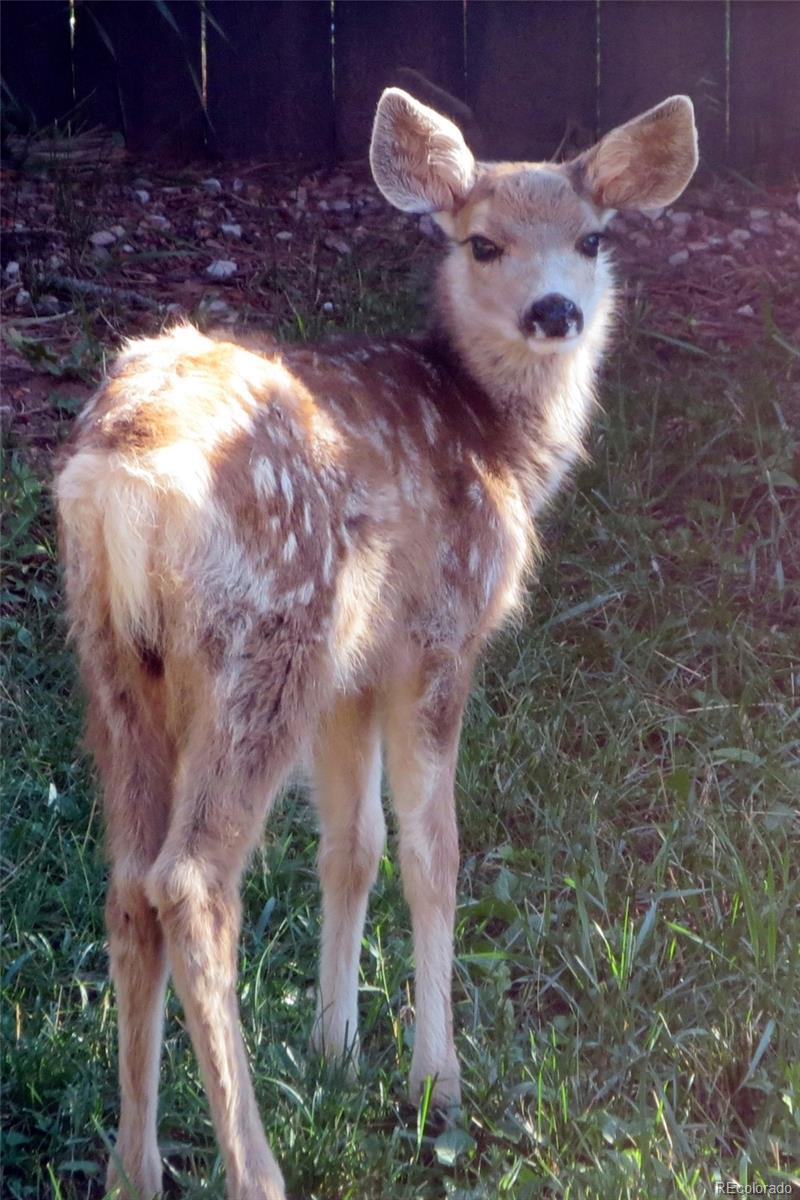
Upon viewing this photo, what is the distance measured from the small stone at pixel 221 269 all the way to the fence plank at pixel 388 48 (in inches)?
50.7

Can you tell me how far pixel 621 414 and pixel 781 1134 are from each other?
305 cm

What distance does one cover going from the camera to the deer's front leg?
11.9 feet

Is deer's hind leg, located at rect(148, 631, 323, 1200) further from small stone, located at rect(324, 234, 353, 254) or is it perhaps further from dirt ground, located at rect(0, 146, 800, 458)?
small stone, located at rect(324, 234, 353, 254)

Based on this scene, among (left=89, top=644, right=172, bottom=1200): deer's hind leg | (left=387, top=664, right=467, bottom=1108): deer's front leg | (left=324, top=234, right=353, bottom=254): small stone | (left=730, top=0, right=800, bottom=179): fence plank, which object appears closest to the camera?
(left=89, top=644, right=172, bottom=1200): deer's hind leg

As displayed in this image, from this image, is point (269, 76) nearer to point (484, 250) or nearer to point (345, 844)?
point (484, 250)

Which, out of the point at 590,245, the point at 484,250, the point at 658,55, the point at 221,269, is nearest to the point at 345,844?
the point at 484,250

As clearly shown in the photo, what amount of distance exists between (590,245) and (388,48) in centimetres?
365

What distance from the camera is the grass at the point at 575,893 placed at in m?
3.17

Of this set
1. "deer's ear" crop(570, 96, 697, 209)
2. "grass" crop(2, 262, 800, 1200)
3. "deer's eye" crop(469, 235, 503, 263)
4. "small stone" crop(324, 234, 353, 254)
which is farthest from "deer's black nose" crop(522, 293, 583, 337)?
"small stone" crop(324, 234, 353, 254)

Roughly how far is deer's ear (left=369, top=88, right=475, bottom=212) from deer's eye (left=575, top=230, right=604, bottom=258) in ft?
1.22

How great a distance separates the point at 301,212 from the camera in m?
7.14

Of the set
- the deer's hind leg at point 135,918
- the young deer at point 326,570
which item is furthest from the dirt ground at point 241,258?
the deer's hind leg at point 135,918

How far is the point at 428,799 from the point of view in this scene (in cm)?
366

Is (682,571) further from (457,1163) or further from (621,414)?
(457,1163)
